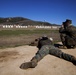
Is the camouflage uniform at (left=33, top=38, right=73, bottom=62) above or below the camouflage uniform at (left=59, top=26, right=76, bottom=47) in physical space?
below

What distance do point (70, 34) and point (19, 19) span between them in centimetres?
6983

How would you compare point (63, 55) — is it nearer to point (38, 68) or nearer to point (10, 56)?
point (38, 68)

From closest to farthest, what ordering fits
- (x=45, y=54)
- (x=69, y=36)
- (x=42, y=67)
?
(x=42, y=67)
(x=45, y=54)
(x=69, y=36)

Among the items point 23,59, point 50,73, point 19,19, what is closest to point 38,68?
point 50,73

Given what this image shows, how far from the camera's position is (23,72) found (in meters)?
6.19

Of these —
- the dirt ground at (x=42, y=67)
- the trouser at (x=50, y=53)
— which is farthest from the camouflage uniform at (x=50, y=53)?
the dirt ground at (x=42, y=67)

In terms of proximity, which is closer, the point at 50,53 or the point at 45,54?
the point at 45,54

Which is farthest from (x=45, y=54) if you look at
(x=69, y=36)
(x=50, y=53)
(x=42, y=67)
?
(x=69, y=36)

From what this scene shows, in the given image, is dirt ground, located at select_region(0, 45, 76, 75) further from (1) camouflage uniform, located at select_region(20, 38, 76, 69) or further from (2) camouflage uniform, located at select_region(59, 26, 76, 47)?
(2) camouflage uniform, located at select_region(59, 26, 76, 47)

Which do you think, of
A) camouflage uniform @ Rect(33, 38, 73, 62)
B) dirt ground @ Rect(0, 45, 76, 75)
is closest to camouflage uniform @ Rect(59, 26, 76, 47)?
camouflage uniform @ Rect(33, 38, 73, 62)

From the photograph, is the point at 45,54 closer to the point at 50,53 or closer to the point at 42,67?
the point at 50,53

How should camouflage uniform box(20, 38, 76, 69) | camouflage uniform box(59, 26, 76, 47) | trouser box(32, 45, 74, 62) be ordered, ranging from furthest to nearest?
1. camouflage uniform box(59, 26, 76, 47)
2. trouser box(32, 45, 74, 62)
3. camouflage uniform box(20, 38, 76, 69)

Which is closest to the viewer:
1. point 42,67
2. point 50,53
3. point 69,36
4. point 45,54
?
point 42,67

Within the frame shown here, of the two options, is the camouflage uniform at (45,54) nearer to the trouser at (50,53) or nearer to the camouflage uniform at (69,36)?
the trouser at (50,53)
